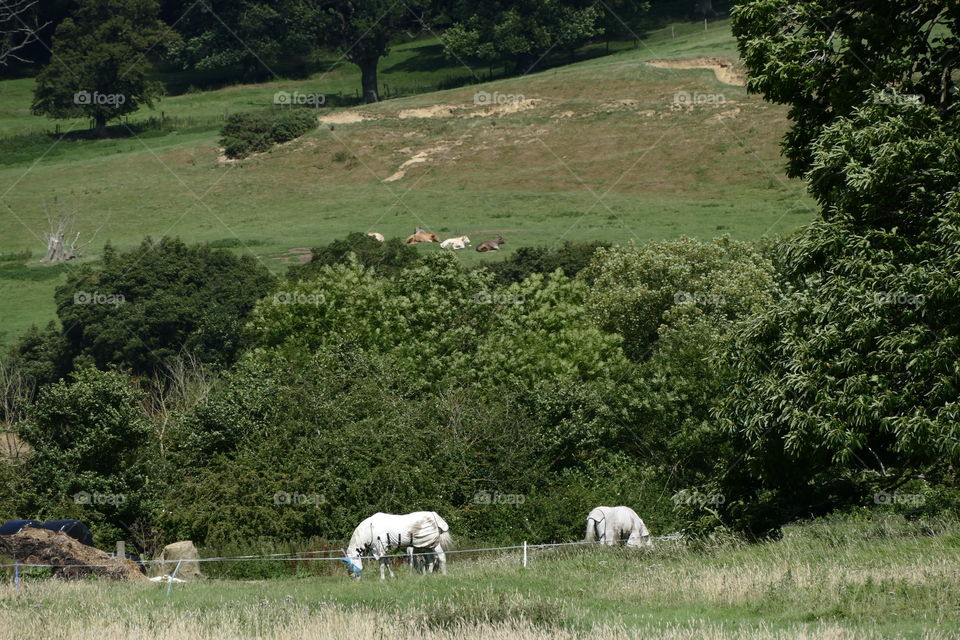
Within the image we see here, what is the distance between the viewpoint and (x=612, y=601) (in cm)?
1784

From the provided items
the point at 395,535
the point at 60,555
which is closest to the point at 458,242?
the point at 60,555

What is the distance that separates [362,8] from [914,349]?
13769 cm

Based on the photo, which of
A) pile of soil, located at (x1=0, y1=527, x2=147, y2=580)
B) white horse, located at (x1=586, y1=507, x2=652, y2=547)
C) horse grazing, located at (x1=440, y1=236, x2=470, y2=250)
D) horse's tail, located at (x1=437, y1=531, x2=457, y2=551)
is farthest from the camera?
horse grazing, located at (x1=440, y1=236, x2=470, y2=250)

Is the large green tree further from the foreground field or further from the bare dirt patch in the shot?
the foreground field

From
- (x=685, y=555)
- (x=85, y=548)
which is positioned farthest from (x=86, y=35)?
(x=685, y=555)

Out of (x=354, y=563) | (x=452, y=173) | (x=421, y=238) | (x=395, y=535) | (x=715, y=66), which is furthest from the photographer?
(x=715, y=66)

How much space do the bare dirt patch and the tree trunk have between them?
109 feet

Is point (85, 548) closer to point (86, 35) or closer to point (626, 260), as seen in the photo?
point (626, 260)

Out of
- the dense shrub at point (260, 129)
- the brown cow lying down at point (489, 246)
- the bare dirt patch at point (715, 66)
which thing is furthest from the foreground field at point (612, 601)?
the bare dirt patch at point (715, 66)

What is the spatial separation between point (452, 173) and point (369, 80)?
36.5 metres

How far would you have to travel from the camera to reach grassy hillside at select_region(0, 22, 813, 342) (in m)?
94.6

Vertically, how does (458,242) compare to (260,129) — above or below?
below

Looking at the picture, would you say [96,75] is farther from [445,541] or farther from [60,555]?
[445,541]

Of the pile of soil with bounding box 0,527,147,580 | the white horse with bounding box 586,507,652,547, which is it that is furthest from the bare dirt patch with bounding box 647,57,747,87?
the pile of soil with bounding box 0,527,147,580
